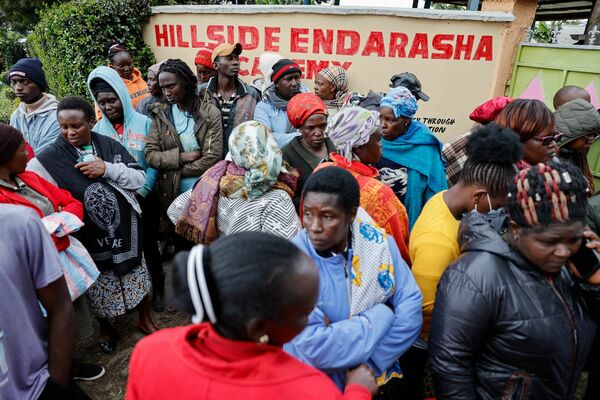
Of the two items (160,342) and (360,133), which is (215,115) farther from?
(160,342)

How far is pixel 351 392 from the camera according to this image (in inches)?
50.5

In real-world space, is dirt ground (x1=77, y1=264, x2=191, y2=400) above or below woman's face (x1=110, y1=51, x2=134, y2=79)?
below

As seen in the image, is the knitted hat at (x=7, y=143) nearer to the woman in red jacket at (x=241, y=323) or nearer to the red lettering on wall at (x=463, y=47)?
the woman in red jacket at (x=241, y=323)

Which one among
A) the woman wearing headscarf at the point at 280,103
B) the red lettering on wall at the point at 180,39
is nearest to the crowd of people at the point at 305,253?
the woman wearing headscarf at the point at 280,103

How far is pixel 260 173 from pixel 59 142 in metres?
1.54

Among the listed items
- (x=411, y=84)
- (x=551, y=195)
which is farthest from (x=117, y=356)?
(x=411, y=84)

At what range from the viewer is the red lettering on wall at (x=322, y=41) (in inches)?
221

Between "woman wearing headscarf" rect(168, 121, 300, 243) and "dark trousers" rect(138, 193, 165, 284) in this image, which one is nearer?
"woman wearing headscarf" rect(168, 121, 300, 243)

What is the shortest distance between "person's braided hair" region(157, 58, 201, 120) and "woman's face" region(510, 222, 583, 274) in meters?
3.00

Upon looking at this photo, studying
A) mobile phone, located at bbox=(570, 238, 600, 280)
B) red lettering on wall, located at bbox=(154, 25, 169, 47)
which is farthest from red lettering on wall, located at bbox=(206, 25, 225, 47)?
mobile phone, located at bbox=(570, 238, 600, 280)

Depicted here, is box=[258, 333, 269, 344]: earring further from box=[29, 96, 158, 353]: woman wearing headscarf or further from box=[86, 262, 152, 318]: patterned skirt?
box=[86, 262, 152, 318]: patterned skirt

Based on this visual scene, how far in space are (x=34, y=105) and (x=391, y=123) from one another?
3330 millimetres

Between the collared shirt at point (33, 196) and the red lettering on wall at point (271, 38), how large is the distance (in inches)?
173

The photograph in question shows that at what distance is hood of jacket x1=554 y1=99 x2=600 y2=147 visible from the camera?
3.05 metres
